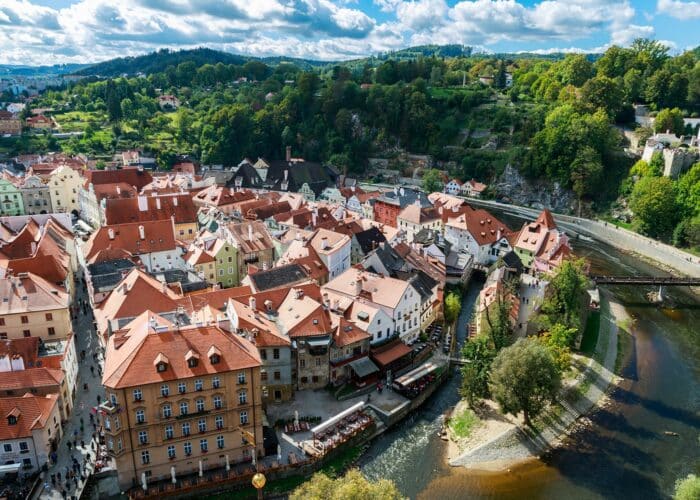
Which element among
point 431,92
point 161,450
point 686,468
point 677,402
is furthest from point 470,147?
point 161,450

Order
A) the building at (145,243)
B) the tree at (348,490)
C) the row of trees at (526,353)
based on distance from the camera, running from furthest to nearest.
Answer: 1. the building at (145,243)
2. the row of trees at (526,353)
3. the tree at (348,490)

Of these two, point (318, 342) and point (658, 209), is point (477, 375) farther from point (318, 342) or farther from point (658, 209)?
point (658, 209)

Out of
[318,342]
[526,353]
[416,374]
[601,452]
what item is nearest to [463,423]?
[416,374]

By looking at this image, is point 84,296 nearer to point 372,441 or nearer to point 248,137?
point 372,441

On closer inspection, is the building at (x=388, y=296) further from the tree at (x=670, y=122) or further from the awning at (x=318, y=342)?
the tree at (x=670, y=122)

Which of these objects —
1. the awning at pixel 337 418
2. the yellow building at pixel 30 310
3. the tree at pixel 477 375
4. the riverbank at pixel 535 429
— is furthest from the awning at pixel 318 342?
the yellow building at pixel 30 310

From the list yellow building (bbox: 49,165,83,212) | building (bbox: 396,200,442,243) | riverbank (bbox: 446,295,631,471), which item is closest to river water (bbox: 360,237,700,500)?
riverbank (bbox: 446,295,631,471)

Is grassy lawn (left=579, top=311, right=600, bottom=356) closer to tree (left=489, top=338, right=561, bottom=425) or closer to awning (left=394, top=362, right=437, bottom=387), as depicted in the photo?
tree (left=489, top=338, right=561, bottom=425)
